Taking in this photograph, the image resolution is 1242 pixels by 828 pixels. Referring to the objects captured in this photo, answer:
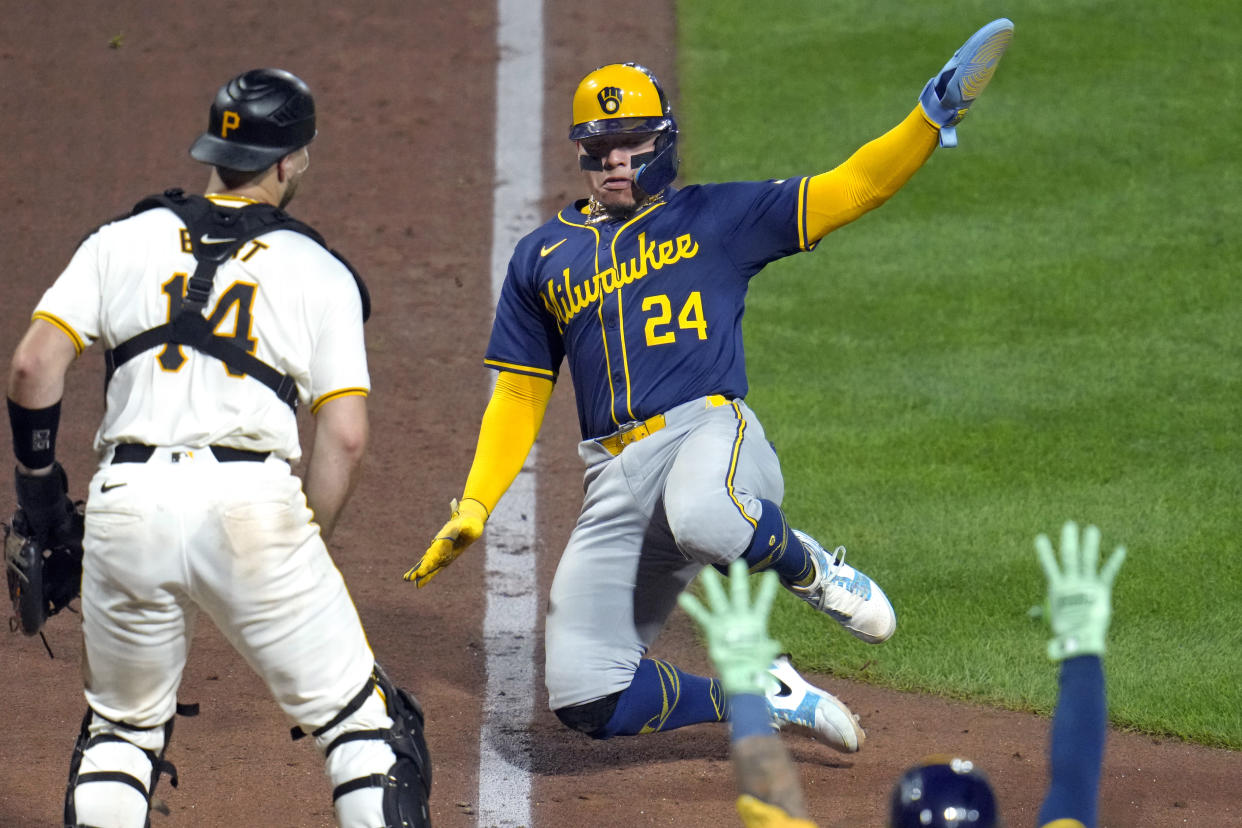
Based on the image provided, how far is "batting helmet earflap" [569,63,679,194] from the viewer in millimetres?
4824

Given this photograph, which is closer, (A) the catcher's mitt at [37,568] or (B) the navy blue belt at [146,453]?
(B) the navy blue belt at [146,453]

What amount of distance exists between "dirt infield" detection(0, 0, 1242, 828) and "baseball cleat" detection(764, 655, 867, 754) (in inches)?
3.4

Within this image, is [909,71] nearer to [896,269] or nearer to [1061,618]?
[896,269]

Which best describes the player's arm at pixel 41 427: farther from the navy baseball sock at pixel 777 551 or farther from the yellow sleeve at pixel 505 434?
the navy baseball sock at pixel 777 551

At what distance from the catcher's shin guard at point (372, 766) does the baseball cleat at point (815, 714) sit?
1.52 meters

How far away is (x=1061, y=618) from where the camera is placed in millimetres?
2625

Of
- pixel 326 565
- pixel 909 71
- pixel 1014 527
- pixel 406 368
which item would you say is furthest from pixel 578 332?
pixel 909 71

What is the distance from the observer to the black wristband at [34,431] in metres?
3.49

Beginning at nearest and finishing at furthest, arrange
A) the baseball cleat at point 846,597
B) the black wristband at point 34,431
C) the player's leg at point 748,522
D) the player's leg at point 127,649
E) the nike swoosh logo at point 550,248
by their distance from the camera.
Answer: the player's leg at point 127,649, the black wristband at point 34,431, the player's leg at point 748,522, the baseball cleat at point 846,597, the nike swoosh logo at point 550,248

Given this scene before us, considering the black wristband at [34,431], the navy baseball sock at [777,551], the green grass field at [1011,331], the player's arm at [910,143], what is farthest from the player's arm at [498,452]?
the green grass field at [1011,331]

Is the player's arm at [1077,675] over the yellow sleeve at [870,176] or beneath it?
beneath

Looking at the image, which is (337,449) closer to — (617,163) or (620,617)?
(620,617)

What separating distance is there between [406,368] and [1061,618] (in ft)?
18.0

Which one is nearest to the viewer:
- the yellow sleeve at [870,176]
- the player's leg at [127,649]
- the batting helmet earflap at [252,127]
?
the player's leg at [127,649]
